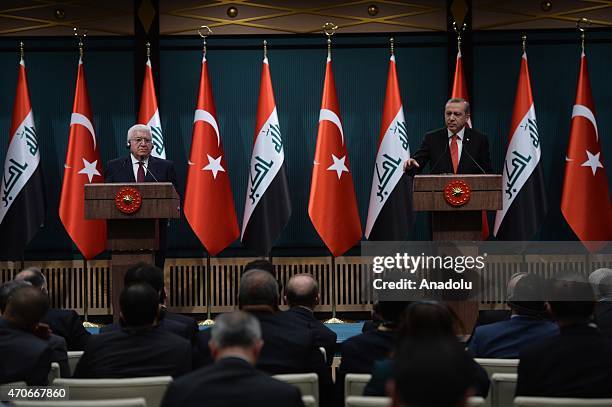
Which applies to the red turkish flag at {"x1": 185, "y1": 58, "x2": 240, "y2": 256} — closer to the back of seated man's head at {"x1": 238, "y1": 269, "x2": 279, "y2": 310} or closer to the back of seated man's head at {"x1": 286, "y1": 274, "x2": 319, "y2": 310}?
the back of seated man's head at {"x1": 286, "y1": 274, "x2": 319, "y2": 310}

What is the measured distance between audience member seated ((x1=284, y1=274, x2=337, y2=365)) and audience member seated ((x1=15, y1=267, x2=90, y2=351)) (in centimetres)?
124

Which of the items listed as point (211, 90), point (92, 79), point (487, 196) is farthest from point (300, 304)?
point (92, 79)

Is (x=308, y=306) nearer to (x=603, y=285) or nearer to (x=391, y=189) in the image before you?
(x=603, y=285)

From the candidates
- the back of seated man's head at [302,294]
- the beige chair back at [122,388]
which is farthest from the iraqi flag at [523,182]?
the beige chair back at [122,388]

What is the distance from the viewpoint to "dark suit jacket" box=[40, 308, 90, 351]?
5.14 m

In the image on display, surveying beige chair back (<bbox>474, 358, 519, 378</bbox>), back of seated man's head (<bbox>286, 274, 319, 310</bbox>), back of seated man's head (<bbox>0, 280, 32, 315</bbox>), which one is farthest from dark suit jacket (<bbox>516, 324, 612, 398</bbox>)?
back of seated man's head (<bbox>0, 280, 32, 315</bbox>)

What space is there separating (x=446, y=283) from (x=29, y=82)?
218 inches

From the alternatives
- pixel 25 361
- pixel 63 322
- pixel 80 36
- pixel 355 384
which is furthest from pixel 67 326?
pixel 80 36

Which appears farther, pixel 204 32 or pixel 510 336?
pixel 204 32

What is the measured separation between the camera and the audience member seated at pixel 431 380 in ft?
6.22

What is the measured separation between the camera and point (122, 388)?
10.9 ft

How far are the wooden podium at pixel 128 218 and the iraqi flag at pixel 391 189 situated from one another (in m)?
2.97

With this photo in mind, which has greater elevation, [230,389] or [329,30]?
[329,30]

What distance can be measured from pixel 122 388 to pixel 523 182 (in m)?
6.13
